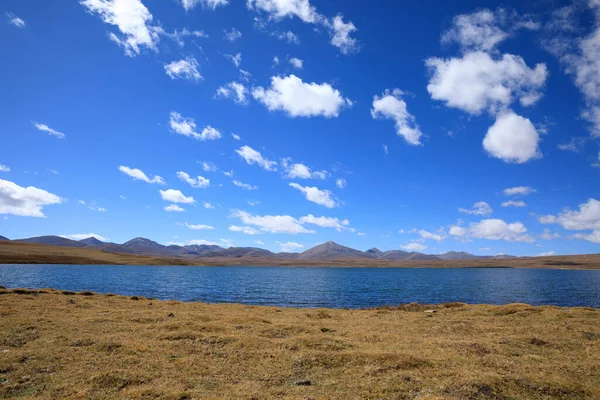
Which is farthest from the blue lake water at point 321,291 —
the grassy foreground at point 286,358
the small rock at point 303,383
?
the small rock at point 303,383

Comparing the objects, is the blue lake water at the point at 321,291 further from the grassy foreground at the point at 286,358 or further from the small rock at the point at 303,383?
the small rock at the point at 303,383

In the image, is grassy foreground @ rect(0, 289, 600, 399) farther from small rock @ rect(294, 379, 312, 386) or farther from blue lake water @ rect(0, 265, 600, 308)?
blue lake water @ rect(0, 265, 600, 308)

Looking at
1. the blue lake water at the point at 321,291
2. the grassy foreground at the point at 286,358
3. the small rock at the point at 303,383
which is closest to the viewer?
the grassy foreground at the point at 286,358

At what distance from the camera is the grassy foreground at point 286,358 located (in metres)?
14.4

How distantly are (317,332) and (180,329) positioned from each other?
32.7 feet

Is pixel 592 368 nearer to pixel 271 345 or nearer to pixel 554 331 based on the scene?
pixel 554 331

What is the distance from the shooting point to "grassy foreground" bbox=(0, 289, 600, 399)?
1445 centimetres

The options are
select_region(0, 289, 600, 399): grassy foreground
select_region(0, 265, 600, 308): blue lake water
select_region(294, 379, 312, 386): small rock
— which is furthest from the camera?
select_region(0, 265, 600, 308): blue lake water

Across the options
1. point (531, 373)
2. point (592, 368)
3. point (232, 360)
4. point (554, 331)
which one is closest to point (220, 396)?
point (232, 360)

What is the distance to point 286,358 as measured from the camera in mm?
19125

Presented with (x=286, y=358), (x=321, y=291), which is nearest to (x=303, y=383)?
(x=286, y=358)

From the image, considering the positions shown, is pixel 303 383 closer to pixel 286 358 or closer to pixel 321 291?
pixel 286 358

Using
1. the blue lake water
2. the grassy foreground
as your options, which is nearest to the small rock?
the grassy foreground

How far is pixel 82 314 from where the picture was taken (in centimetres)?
3136
